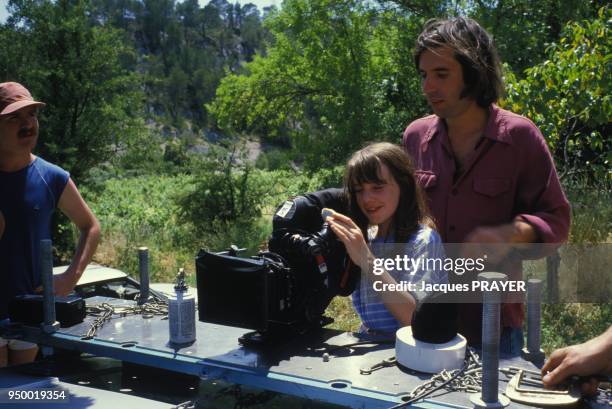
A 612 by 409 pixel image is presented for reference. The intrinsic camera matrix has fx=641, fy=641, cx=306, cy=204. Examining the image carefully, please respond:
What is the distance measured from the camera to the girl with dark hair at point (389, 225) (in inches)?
98.7

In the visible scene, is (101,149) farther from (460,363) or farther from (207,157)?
(460,363)

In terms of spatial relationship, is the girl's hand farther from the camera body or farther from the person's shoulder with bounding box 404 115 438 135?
the person's shoulder with bounding box 404 115 438 135

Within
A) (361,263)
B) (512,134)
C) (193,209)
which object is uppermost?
(512,134)

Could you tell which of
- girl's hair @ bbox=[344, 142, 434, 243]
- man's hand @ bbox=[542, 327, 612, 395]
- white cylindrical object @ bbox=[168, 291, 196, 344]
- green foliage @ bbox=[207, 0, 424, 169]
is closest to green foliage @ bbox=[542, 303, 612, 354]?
girl's hair @ bbox=[344, 142, 434, 243]

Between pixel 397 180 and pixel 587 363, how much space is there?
103 cm

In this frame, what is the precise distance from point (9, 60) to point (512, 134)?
9762 millimetres

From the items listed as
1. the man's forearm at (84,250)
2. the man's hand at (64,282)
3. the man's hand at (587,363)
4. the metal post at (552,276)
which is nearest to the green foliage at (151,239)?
the metal post at (552,276)

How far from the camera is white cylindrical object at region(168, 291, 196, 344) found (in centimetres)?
257

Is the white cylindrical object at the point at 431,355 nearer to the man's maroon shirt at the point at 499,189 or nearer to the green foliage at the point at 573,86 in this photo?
the man's maroon shirt at the point at 499,189

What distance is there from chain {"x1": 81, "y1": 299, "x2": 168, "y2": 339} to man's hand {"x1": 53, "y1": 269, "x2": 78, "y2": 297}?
0.15m

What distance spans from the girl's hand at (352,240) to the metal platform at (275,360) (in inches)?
13.6

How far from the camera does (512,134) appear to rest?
254cm

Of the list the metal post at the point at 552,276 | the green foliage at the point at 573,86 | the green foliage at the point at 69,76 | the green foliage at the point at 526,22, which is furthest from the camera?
the green foliage at the point at 526,22

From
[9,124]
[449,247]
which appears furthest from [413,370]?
[9,124]
